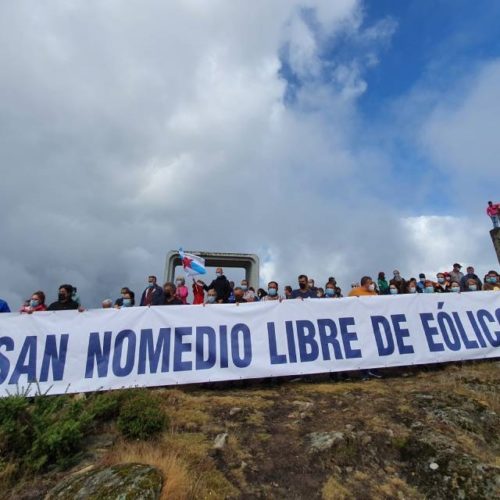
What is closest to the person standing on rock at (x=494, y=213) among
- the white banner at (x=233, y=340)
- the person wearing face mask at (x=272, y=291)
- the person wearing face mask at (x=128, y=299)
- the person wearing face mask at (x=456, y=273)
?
the person wearing face mask at (x=456, y=273)

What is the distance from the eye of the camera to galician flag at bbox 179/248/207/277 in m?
11.0

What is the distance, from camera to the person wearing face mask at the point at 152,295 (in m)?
8.67

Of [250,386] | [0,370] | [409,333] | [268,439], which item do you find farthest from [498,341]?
[0,370]

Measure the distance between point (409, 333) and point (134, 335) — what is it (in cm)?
570

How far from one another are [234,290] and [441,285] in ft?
25.6

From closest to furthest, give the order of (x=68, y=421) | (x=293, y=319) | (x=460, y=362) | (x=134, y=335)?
(x=68, y=421) < (x=134, y=335) < (x=293, y=319) < (x=460, y=362)

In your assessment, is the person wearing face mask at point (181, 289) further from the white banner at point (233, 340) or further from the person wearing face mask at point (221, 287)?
the white banner at point (233, 340)

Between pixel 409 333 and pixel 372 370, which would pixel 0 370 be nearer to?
pixel 372 370

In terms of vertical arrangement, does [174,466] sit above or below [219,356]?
below

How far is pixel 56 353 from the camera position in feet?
20.9

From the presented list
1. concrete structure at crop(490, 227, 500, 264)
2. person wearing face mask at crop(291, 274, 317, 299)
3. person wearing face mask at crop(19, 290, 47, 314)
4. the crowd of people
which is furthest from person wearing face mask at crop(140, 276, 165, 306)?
concrete structure at crop(490, 227, 500, 264)

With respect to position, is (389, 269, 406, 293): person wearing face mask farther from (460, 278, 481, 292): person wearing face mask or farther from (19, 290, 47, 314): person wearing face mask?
(19, 290, 47, 314): person wearing face mask

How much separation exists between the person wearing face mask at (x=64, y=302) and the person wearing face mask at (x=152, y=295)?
5.82 feet

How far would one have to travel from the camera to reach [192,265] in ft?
36.3
